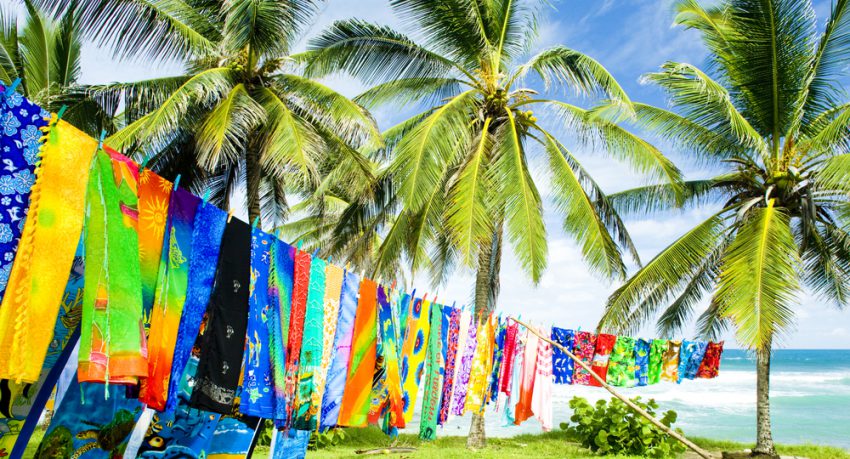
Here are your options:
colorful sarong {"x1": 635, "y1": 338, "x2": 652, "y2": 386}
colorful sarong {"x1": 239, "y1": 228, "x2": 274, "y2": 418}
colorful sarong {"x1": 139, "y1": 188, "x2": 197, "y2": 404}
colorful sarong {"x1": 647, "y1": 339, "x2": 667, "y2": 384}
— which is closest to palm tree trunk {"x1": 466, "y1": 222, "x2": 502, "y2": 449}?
colorful sarong {"x1": 635, "y1": 338, "x2": 652, "y2": 386}

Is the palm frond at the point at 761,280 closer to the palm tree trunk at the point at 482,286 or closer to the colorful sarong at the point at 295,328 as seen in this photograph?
the palm tree trunk at the point at 482,286

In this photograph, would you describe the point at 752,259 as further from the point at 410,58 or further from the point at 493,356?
the point at 410,58

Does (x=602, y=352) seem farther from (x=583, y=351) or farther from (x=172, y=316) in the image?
(x=172, y=316)

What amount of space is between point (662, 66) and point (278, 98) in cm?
591

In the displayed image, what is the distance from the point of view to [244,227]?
3.71m

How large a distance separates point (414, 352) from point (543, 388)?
8.72 ft

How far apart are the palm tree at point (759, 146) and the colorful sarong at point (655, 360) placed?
19.1 inches

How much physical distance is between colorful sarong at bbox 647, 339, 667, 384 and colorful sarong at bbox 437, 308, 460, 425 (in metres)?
4.99

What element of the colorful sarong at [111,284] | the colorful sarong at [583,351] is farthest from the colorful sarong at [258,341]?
the colorful sarong at [583,351]

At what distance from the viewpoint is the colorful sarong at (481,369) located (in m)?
7.08

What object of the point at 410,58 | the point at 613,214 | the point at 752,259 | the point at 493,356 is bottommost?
the point at 493,356

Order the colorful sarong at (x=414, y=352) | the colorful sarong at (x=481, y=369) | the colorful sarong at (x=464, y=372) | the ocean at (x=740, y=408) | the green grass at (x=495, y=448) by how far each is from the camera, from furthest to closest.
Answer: the ocean at (x=740, y=408) → the green grass at (x=495, y=448) → the colorful sarong at (x=481, y=369) → the colorful sarong at (x=464, y=372) → the colorful sarong at (x=414, y=352)

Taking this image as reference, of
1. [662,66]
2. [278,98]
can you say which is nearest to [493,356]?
[278,98]

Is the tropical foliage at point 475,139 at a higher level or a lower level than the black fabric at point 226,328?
higher
